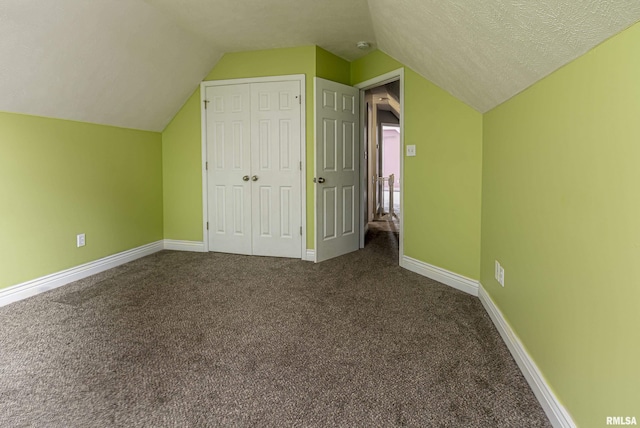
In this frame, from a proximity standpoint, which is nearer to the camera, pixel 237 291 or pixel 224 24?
pixel 237 291

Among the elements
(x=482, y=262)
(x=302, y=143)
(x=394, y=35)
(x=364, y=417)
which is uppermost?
(x=394, y=35)

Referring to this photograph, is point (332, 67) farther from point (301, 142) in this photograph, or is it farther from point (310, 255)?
point (310, 255)

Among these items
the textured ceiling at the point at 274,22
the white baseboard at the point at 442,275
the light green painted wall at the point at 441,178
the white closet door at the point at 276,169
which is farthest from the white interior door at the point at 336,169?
the white baseboard at the point at 442,275

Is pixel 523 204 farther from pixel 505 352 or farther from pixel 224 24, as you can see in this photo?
pixel 224 24

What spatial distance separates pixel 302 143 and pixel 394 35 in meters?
1.52

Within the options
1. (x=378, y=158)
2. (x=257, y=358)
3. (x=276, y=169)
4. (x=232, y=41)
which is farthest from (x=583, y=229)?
(x=378, y=158)

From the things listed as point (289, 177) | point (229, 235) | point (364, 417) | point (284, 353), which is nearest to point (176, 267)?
point (229, 235)

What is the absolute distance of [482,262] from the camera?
116 inches

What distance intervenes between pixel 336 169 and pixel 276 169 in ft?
2.27

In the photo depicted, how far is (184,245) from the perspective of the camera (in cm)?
472

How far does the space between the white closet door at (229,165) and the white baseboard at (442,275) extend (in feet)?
6.14

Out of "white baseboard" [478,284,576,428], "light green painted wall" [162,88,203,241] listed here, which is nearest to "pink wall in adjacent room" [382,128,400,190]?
"light green painted wall" [162,88,203,241]

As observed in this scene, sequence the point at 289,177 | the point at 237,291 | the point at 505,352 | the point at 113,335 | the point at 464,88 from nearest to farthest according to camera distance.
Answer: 1. the point at 505,352
2. the point at 113,335
3. the point at 464,88
4. the point at 237,291
5. the point at 289,177

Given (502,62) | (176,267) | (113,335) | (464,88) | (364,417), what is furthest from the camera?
(176,267)
